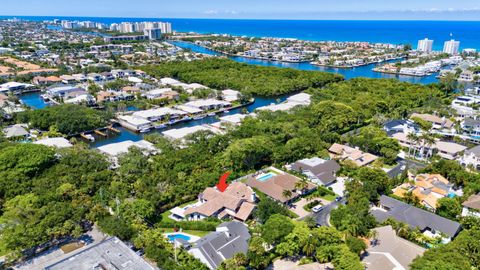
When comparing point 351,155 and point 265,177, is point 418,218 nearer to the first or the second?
point 351,155

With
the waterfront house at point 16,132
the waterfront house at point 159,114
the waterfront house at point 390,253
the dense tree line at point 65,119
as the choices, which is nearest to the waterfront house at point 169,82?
the waterfront house at point 159,114

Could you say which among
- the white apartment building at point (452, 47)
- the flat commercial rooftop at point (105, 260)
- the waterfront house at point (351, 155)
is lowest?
the flat commercial rooftop at point (105, 260)

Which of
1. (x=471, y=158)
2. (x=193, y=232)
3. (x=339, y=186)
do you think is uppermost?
(x=471, y=158)

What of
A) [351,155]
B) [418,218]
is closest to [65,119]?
[351,155]

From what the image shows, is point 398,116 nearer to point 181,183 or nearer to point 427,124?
point 427,124

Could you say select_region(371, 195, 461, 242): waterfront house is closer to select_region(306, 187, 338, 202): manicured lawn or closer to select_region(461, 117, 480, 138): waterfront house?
select_region(306, 187, 338, 202): manicured lawn

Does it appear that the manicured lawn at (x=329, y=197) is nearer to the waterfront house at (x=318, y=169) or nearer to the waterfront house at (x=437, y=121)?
the waterfront house at (x=318, y=169)

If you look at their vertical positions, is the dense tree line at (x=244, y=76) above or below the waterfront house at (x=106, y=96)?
above
